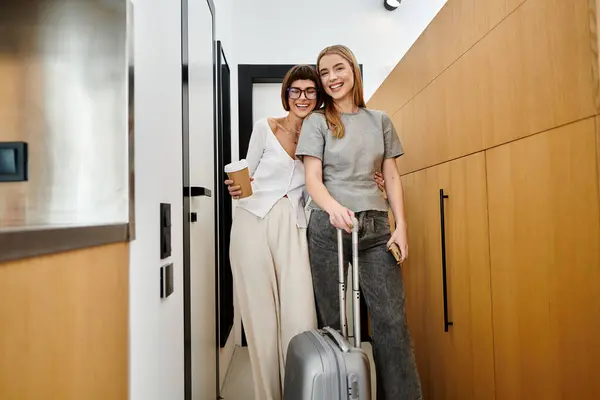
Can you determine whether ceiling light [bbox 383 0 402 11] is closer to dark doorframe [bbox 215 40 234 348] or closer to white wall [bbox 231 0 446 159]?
white wall [bbox 231 0 446 159]

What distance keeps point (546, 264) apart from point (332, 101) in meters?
1.01

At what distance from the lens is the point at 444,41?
5.55 ft

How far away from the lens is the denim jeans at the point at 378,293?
162 centimetres

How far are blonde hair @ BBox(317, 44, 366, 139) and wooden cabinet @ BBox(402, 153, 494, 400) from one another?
45cm

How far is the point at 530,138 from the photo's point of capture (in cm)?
116

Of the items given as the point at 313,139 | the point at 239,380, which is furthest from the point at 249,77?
the point at 239,380

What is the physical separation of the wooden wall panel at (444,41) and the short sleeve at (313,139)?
1.78 feet

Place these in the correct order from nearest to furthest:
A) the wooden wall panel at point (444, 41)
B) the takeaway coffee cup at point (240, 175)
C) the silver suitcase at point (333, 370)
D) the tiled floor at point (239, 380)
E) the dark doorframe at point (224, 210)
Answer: the silver suitcase at point (333, 370)
the wooden wall panel at point (444, 41)
the takeaway coffee cup at point (240, 175)
the tiled floor at point (239, 380)
the dark doorframe at point (224, 210)

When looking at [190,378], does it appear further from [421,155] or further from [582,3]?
[582,3]

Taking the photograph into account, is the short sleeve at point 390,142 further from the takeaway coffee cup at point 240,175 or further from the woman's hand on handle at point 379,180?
the takeaway coffee cup at point 240,175

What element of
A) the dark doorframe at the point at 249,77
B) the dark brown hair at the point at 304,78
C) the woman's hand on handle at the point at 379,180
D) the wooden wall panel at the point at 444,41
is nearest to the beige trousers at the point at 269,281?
the woman's hand on handle at the point at 379,180

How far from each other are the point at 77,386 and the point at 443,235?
1443mm

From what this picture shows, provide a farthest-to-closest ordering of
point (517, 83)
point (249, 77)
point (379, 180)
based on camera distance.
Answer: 1. point (249, 77)
2. point (379, 180)
3. point (517, 83)

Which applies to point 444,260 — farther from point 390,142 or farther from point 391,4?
point 391,4
